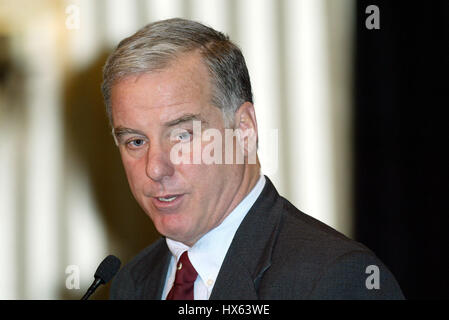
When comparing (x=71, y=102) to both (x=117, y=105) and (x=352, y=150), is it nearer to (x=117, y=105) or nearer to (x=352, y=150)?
(x=352, y=150)

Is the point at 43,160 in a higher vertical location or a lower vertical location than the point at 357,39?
lower

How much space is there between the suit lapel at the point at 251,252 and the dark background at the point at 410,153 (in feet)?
6.06

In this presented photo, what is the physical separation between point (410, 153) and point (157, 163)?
213 centimetres

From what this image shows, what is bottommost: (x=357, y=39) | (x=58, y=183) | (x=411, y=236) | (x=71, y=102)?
(x=411, y=236)

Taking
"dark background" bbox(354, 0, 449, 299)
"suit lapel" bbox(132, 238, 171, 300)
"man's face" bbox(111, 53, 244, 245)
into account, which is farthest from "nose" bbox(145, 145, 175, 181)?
"dark background" bbox(354, 0, 449, 299)

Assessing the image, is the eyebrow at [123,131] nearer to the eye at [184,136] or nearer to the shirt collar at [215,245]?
the eye at [184,136]

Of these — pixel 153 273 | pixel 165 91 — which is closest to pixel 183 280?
pixel 153 273

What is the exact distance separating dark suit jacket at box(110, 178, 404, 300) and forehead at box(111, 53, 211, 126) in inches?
11.5

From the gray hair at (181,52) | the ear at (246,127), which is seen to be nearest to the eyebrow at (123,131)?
the gray hair at (181,52)

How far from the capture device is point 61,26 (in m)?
3.66
